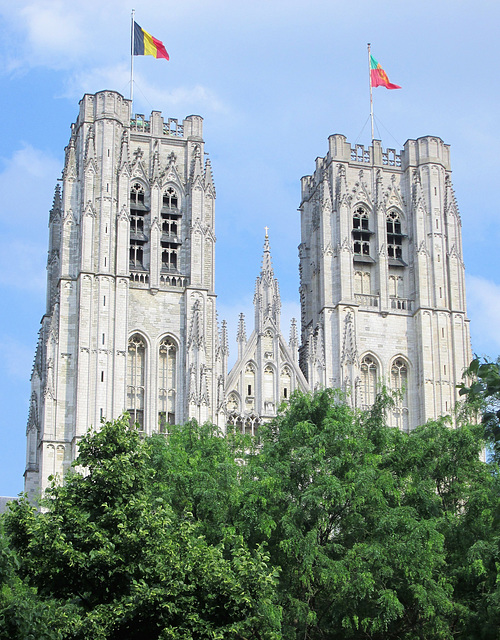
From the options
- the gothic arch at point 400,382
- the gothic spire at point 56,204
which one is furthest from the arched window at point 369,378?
the gothic spire at point 56,204

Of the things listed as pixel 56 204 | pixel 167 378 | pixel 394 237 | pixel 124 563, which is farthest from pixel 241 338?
pixel 124 563

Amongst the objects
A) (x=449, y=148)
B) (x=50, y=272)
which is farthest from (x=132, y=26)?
(x=449, y=148)

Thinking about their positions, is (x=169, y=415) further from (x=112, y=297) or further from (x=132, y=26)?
(x=132, y=26)

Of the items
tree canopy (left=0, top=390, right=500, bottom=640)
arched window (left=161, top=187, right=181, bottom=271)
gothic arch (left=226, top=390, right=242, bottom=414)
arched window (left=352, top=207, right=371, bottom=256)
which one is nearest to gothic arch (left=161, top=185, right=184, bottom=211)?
arched window (left=161, top=187, right=181, bottom=271)

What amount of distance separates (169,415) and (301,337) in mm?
9416

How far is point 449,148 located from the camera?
212 ft

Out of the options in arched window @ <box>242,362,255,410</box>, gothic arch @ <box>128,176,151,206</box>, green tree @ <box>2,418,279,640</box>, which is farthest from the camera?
gothic arch @ <box>128,176,151,206</box>

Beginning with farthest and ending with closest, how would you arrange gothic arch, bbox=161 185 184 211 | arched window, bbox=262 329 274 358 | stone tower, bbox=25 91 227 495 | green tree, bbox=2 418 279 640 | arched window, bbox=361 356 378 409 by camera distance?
gothic arch, bbox=161 185 184 211 → arched window, bbox=361 356 378 409 → arched window, bbox=262 329 274 358 → stone tower, bbox=25 91 227 495 → green tree, bbox=2 418 279 640

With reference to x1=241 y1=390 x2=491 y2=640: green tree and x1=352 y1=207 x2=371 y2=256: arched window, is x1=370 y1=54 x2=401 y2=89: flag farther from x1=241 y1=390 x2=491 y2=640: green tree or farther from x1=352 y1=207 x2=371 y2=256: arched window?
x1=241 y1=390 x2=491 y2=640: green tree

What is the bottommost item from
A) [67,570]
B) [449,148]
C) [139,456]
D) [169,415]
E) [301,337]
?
[67,570]

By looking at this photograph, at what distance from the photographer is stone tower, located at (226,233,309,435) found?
5816cm

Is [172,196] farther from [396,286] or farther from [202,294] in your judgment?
[396,286]

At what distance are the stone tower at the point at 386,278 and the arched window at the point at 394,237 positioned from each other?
0.06 m

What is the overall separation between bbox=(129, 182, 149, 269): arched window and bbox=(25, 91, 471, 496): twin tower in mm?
78
